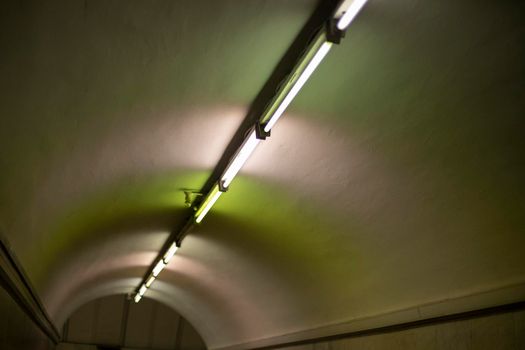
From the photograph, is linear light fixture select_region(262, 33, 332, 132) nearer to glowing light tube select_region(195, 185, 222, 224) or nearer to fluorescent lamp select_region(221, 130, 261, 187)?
fluorescent lamp select_region(221, 130, 261, 187)

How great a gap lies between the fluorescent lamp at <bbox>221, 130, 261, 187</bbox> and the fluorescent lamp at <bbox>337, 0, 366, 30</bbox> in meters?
2.02

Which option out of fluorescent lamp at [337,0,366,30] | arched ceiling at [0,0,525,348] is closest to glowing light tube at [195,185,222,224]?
arched ceiling at [0,0,525,348]

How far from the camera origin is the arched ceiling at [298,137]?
472 centimetres

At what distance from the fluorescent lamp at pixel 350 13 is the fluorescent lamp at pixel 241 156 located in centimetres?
202

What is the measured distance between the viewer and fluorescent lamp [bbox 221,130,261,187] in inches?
248

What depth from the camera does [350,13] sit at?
4.21 meters

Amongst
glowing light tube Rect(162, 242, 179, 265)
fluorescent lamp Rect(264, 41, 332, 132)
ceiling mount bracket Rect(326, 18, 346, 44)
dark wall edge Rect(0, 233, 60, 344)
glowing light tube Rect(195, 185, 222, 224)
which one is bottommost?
dark wall edge Rect(0, 233, 60, 344)

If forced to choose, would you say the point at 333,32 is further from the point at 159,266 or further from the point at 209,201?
the point at 159,266

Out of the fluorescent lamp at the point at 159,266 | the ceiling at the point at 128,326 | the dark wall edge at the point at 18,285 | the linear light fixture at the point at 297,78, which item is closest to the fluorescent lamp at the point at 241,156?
the linear light fixture at the point at 297,78

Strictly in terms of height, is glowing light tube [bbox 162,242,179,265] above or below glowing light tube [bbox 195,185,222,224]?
above

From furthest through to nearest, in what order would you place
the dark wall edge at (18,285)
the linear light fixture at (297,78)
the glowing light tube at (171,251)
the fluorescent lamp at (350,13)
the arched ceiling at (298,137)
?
the glowing light tube at (171,251), the dark wall edge at (18,285), the arched ceiling at (298,137), the linear light fixture at (297,78), the fluorescent lamp at (350,13)

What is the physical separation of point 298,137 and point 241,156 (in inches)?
25.9

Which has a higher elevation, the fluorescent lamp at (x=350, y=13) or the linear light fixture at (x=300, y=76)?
the linear light fixture at (x=300, y=76)

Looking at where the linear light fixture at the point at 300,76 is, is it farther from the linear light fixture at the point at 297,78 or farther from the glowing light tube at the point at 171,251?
the glowing light tube at the point at 171,251
